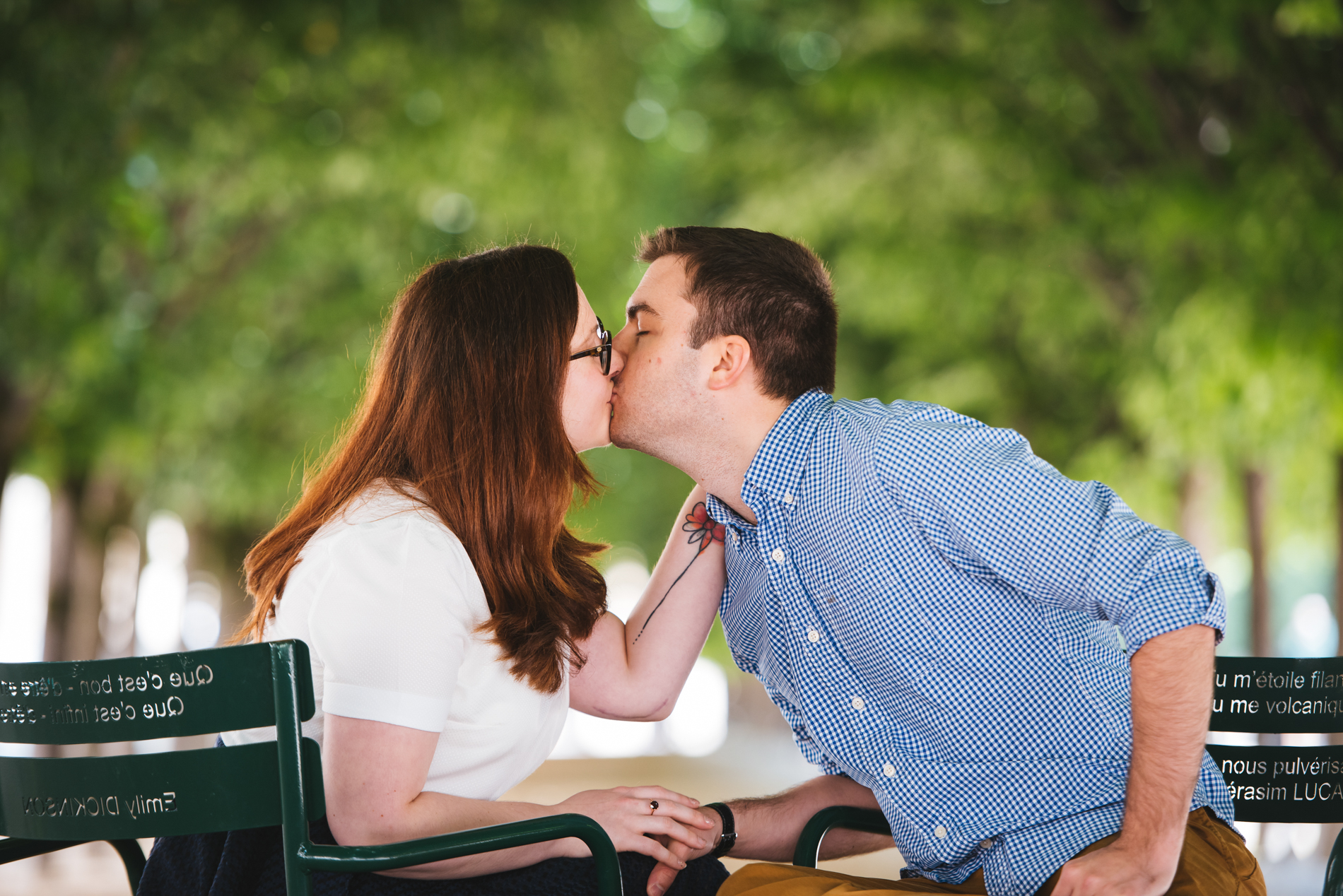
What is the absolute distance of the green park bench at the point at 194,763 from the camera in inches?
77.3

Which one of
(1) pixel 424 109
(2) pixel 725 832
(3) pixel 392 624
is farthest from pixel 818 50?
(3) pixel 392 624

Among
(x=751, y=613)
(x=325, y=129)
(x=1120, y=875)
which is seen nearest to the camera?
(x=1120, y=875)

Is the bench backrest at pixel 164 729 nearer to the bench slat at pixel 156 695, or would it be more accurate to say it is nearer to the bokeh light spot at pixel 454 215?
the bench slat at pixel 156 695

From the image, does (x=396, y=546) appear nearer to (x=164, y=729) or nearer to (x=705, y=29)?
(x=164, y=729)

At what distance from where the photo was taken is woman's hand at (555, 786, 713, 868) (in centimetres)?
236

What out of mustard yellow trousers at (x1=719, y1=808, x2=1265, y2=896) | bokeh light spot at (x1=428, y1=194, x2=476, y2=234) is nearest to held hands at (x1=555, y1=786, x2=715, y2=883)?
mustard yellow trousers at (x1=719, y1=808, x2=1265, y2=896)

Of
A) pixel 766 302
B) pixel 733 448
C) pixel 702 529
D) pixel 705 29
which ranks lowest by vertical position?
pixel 702 529

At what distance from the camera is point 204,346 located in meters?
9.27

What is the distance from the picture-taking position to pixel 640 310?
2.84 metres

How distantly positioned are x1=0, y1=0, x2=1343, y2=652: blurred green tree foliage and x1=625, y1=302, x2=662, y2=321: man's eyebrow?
2.42m

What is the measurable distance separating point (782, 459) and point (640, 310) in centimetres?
55

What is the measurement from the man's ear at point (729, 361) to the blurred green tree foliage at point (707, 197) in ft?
8.62

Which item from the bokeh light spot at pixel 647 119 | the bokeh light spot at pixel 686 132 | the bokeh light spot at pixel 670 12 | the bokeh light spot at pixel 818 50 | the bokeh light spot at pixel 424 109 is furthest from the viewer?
the bokeh light spot at pixel 686 132

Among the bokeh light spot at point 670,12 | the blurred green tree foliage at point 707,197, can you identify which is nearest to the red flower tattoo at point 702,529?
the blurred green tree foliage at point 707,197
